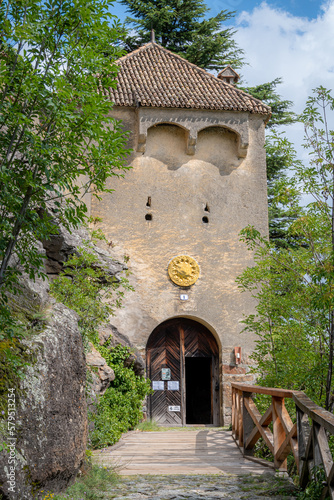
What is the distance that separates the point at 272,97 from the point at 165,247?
9.34 m

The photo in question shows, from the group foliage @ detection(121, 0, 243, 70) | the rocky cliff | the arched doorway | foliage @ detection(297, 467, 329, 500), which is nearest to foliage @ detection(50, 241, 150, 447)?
the arched doorway

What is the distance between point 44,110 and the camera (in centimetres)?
377

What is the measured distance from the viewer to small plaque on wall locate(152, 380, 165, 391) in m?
13.6

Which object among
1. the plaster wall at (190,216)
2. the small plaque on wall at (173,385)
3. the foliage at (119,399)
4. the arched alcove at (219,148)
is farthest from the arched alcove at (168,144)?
the small plaque on wall at (173,385)

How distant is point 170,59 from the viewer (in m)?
15.9

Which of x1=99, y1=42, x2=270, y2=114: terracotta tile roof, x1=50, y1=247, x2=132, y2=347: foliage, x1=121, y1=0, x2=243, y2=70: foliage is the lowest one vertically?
x1=50, y1=247, x2=132, y2=347: foliage

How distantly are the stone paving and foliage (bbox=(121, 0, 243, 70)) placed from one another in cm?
1715

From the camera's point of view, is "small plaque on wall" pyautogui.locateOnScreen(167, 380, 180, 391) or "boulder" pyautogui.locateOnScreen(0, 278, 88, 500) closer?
"boulder" pyautogui.locateOnScreen(0, 278, 88, 500)

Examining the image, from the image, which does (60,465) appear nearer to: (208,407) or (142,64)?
(142,64)

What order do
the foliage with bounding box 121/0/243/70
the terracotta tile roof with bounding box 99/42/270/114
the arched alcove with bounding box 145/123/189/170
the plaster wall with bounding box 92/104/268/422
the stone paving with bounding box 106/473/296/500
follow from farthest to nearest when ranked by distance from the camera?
the foliage with bounding box 121/0/243/70, the arched alcove with bounding box 145/123/189/170, the terracotta tile roof with bounding box 99/42/270/114, the plaster wall with bounding box 92/104/268/422, the stone paving with bounding box 106/473/296/500

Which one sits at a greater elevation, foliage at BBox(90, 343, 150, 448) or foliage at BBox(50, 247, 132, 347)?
foliage at BBox(50, 247, 132, 347)

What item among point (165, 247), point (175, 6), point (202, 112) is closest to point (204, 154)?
point (202, 112)

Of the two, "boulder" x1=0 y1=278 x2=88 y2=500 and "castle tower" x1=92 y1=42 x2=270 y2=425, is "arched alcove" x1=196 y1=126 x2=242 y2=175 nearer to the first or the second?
"castle tower" x1=92 y1=42 x2=270 y2=425

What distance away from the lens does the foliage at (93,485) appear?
4.29m
